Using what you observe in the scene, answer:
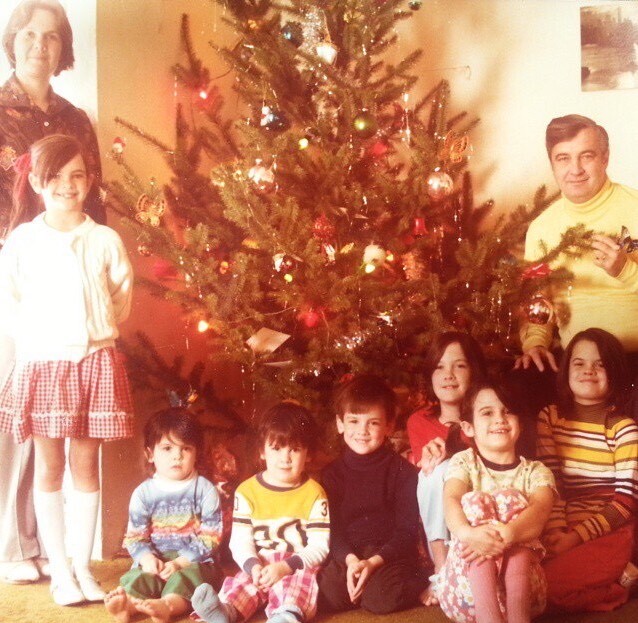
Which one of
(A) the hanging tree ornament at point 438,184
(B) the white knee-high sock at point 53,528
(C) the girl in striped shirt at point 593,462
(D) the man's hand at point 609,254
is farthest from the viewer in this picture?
(A) the hanging tree ornament at point 438,184

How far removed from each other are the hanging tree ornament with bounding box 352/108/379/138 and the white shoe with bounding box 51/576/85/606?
5.50 feet

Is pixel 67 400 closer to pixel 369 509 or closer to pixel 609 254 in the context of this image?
pixel 369 509

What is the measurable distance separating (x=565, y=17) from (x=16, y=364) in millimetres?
2179

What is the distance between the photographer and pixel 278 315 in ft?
9.24

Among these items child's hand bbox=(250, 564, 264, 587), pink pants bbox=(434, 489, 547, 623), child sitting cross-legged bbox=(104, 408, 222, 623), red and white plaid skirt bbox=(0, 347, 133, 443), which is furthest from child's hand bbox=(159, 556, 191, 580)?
pink pants bbox=(434, 489, 547, 623)

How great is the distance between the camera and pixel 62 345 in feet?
7.87

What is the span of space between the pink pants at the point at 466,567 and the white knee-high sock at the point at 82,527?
41.8 inches

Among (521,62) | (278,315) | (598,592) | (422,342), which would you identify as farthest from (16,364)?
(521,62)

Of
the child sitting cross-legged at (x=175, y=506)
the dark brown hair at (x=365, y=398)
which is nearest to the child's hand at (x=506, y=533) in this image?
the dark brown hair at (x=365, y=398)

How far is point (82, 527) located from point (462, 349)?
1.29 m

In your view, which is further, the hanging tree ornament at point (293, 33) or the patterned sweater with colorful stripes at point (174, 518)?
the hanging tree ornament at point (293, 33)

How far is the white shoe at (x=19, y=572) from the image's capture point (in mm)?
2605

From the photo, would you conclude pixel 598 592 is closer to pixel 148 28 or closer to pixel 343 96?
pixel 343 96

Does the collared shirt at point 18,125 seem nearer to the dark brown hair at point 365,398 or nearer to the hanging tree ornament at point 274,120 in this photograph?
the hanging tree ornament at point 274,120
